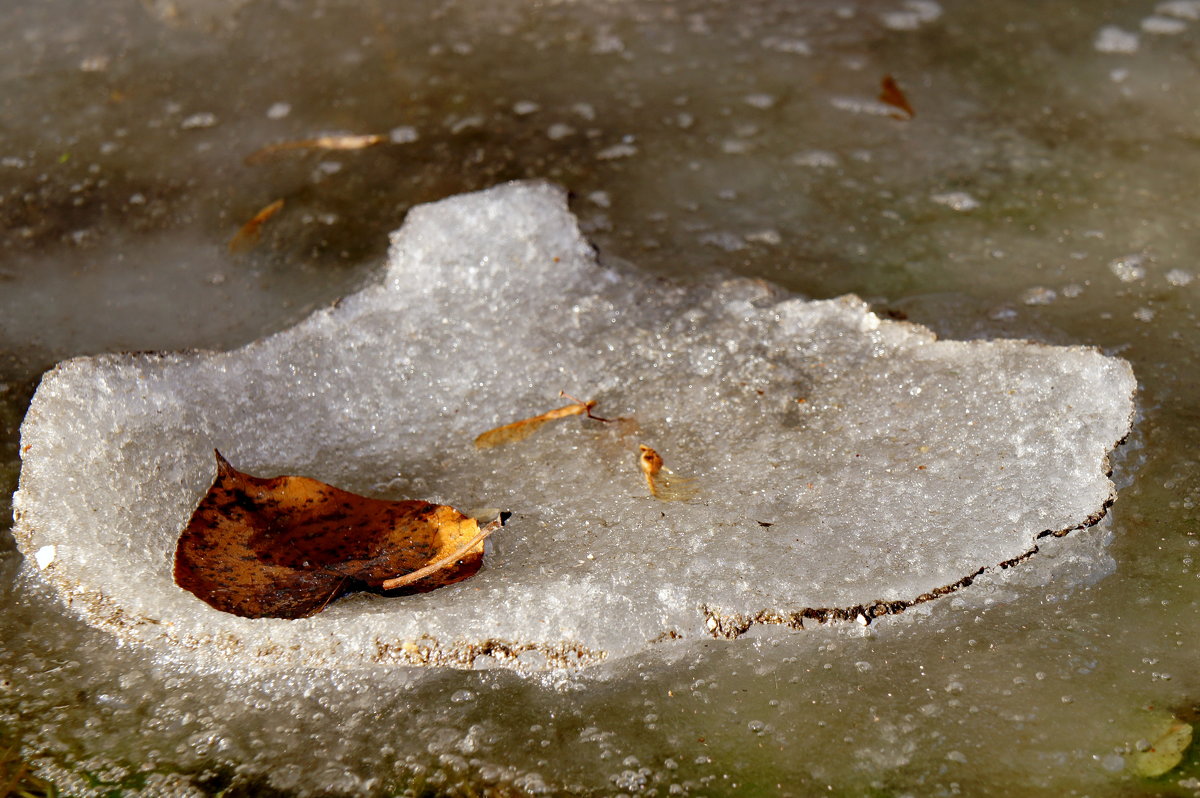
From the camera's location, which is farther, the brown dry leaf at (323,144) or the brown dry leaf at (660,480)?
the brown dry leaf at (323,144)

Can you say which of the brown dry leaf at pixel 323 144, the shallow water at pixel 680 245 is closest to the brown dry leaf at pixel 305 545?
the shallow water at pixel 680 245

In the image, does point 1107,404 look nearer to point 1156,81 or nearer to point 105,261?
point 1156,81

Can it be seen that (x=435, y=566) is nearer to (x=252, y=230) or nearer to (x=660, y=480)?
(x=660, y=480)

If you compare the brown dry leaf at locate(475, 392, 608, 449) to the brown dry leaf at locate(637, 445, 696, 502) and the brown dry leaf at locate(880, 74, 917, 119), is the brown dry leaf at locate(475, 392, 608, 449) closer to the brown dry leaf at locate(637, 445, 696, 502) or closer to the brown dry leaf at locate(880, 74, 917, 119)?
the brown dry leaf at locate(637, 445, 696, 502)

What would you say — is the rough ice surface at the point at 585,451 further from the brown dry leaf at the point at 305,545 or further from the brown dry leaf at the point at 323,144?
the brown dry leaf at the point at 323,144

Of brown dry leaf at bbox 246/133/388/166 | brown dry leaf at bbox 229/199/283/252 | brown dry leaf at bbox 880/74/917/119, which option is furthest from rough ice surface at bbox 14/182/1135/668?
brown dry leaf at bbox 880/74/917/119

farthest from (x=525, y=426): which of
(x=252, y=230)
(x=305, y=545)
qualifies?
(x=252, y=230)

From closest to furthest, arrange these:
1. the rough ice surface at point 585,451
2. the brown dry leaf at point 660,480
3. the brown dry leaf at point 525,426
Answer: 1. the rough ice surface at point 585,451
2. the brown dry leaf at point 660,480
3. the brown dry leaf at point 525,426
